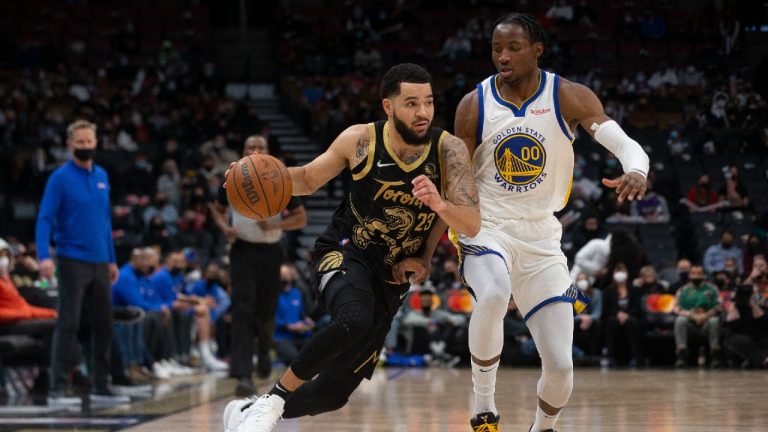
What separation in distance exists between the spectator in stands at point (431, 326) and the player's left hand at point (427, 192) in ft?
29.0

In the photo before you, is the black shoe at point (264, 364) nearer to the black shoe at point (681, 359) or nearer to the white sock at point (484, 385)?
the white sock at point (484, 385)

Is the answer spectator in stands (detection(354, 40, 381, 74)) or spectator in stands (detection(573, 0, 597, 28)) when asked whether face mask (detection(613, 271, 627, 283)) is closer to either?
spectator in stands (detection(573, 0, 597, 28))

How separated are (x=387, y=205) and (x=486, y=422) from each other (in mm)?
1166

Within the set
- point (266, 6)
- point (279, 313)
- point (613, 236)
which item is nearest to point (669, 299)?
point (613, 236)

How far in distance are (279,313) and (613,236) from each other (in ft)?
14.0

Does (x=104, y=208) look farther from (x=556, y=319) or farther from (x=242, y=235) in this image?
(x=556, y=319)

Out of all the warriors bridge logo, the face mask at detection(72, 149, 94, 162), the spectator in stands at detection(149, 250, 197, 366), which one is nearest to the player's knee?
the warriors bridge logo

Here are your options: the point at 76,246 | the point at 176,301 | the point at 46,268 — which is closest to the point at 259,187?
the point at 46,268

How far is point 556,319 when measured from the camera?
5.51 m

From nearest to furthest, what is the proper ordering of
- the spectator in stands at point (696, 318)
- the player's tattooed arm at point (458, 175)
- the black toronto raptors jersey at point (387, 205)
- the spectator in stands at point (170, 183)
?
the player's tattooed arm at point (458, 175)
the black toronto raptors jersey at point (387, 205)
the spectator in stands at point (696, 318)
the spectator in stands at point (170, 183)

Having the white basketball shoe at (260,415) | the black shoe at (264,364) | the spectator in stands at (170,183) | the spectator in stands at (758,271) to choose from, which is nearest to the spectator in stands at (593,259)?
the spectator in stands at (758,271)

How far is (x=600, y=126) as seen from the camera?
18.3 ft

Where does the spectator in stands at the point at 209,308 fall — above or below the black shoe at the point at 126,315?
below

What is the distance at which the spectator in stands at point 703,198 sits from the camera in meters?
16.5
